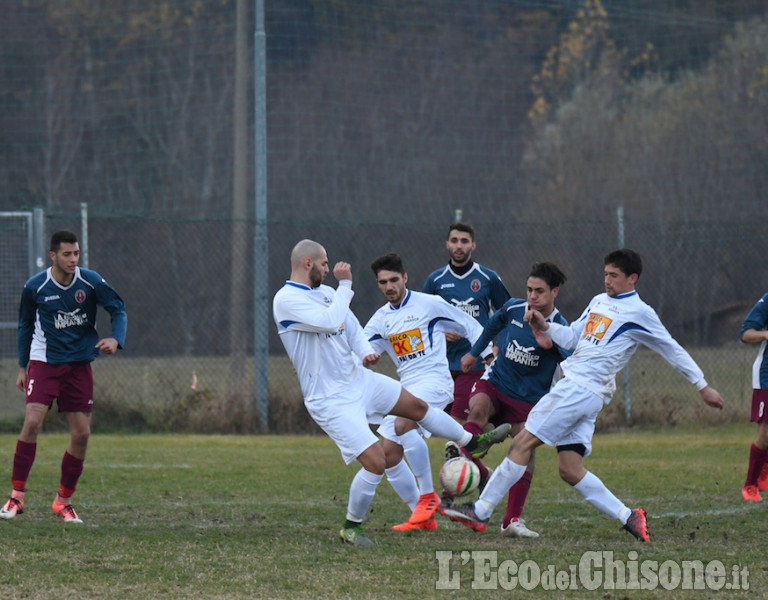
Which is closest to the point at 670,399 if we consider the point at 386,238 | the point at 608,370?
the point at 386,238

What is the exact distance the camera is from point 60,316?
7742 millimetres

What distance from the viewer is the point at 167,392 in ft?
46.4

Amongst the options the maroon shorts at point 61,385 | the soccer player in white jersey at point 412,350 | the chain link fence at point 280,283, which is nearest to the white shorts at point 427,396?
the soccer player in white jersey at point 412,350

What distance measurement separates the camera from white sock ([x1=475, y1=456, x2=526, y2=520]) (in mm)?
6891

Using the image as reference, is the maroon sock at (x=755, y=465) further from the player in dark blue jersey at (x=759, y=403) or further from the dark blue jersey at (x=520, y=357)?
the dark blue jersey at (x=520, y=357)

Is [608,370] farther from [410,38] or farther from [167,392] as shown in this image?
[410,38]

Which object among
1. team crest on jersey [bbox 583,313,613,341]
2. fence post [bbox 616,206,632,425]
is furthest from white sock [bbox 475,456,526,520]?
fence post [bbox 616,206,632,425]

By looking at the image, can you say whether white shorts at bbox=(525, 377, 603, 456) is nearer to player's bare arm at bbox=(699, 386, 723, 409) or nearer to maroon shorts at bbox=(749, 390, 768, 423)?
player's bare arm at bbox=(699, 386, 723, 409)

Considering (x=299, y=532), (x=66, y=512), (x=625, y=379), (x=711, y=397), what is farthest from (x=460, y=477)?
(x=625, y=379)

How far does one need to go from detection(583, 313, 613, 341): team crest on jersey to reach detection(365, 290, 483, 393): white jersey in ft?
4.08

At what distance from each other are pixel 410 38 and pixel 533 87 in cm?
306

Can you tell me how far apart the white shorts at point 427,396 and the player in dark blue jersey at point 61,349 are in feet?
6.34

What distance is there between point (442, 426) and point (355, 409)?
26.7 inches

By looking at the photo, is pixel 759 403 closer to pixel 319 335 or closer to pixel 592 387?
pixel 592 387
